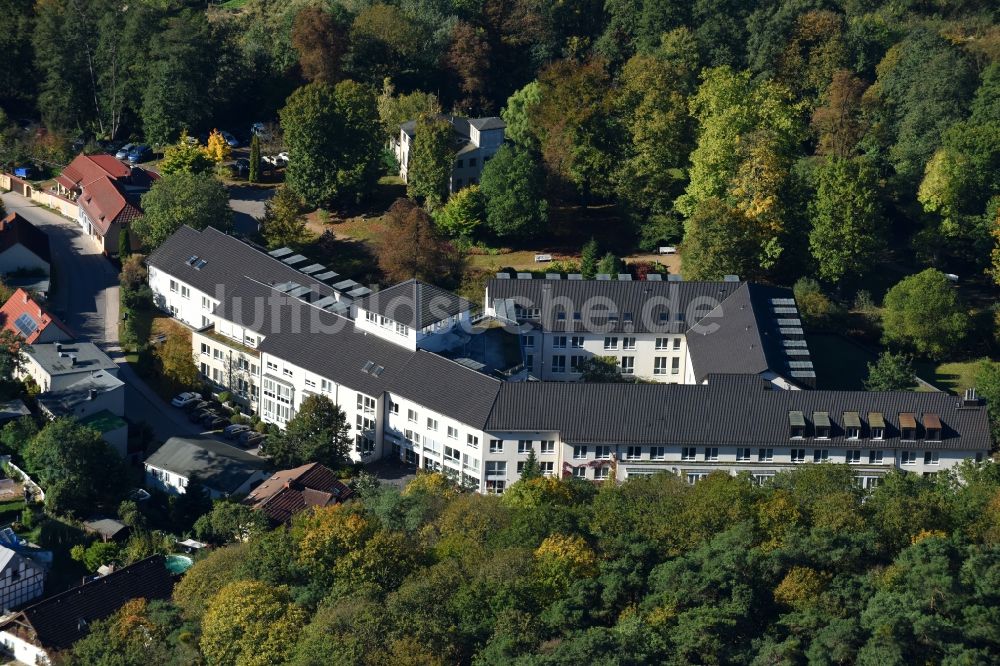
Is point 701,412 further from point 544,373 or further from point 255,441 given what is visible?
point 255,441

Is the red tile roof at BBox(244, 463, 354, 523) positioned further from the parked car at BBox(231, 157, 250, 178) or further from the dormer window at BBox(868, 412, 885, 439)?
the parked car at BBox(231, 157, 250, 178)

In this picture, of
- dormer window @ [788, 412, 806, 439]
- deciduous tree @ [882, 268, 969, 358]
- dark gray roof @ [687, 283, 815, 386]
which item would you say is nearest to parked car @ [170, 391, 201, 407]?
dark gray roof @ [687, 283, 815, 386]

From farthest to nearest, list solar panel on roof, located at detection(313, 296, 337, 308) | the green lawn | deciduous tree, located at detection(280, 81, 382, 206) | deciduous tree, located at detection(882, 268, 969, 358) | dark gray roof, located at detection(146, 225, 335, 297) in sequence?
deciduous tree, located at detection(280, 81, 382, 206) → dark gray roof, located at detection(146, 225, 335, 297) → deciduous tree, located at detection(882, 268, 969, 358) → the green lawn → solar panel on roof, located at detection(313, 296, 337, 308)

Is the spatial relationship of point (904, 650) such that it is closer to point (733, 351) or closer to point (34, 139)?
point (733, 351)

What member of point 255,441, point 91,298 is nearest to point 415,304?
point 255,441

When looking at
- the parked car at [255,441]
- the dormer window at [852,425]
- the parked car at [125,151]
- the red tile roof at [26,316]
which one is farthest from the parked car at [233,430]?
the parked car at [125,151]

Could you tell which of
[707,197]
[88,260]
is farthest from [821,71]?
[88,260]

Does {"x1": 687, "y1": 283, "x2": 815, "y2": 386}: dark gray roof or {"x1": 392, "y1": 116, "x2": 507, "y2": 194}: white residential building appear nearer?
{"x1": 687, "y1": 283, "x2": 815, "y2": 386}: dark gray roof
